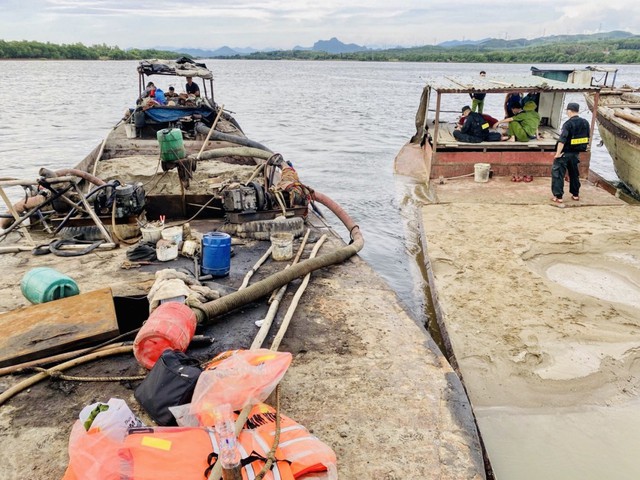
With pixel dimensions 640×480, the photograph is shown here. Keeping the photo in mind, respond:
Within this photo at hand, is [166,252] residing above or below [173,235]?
below

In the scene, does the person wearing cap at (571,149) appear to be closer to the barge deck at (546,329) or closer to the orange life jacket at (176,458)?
the barge deck at (546,329)

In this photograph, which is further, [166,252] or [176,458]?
[166,252]

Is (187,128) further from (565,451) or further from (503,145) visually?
(565,451)

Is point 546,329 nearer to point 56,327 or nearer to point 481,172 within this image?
point 56,327

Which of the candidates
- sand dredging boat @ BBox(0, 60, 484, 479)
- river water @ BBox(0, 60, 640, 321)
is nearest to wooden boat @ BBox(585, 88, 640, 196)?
river water @ BBox(0, 60, 640, 321)

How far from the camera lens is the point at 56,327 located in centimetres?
383

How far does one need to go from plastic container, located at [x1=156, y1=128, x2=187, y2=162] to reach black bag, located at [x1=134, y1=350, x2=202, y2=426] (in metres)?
4.78

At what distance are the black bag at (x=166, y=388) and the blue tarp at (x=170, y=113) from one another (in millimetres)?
11675

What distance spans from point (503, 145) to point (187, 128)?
8.16 metres

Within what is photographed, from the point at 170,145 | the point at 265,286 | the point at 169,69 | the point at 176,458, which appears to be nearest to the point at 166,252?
the point at 265,286

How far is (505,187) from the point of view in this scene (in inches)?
395

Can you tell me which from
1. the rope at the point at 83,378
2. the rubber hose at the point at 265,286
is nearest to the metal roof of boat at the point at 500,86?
the rubber hose at the point at 265,286

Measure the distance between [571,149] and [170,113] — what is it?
1014cm

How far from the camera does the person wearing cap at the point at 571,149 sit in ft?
27.2
